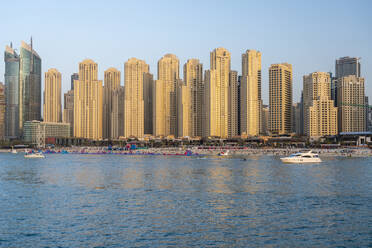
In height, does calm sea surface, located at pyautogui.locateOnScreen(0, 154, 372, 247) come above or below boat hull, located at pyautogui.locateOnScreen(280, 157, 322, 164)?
above

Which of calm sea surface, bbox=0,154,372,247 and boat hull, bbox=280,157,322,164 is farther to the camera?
boat hull, bbox=280,157,322,164

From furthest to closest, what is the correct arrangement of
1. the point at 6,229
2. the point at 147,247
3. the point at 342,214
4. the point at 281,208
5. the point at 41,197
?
the point at 41,197 < the point at 281,208 < the point at 342,214 < the point at 6,229 < the point at 147,247

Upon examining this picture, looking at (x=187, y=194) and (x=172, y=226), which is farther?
(x=187, y=194)

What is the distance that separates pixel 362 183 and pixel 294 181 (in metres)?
10.4

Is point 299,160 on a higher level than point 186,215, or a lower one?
lower

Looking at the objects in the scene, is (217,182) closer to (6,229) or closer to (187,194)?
(187,194)

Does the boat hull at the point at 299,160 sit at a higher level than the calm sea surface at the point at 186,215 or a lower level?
lower

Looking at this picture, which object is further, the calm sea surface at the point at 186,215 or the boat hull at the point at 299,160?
the boat hull at the point at 299,160

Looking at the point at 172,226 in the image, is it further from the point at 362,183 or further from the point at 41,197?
the point at 362,183

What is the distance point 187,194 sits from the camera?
5803cm

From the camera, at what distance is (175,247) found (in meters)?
32.2

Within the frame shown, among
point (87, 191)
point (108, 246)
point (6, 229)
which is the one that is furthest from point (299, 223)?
point (87, 191)

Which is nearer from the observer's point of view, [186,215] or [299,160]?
[186,215]

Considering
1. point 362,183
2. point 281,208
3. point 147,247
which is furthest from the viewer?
point 362,183
